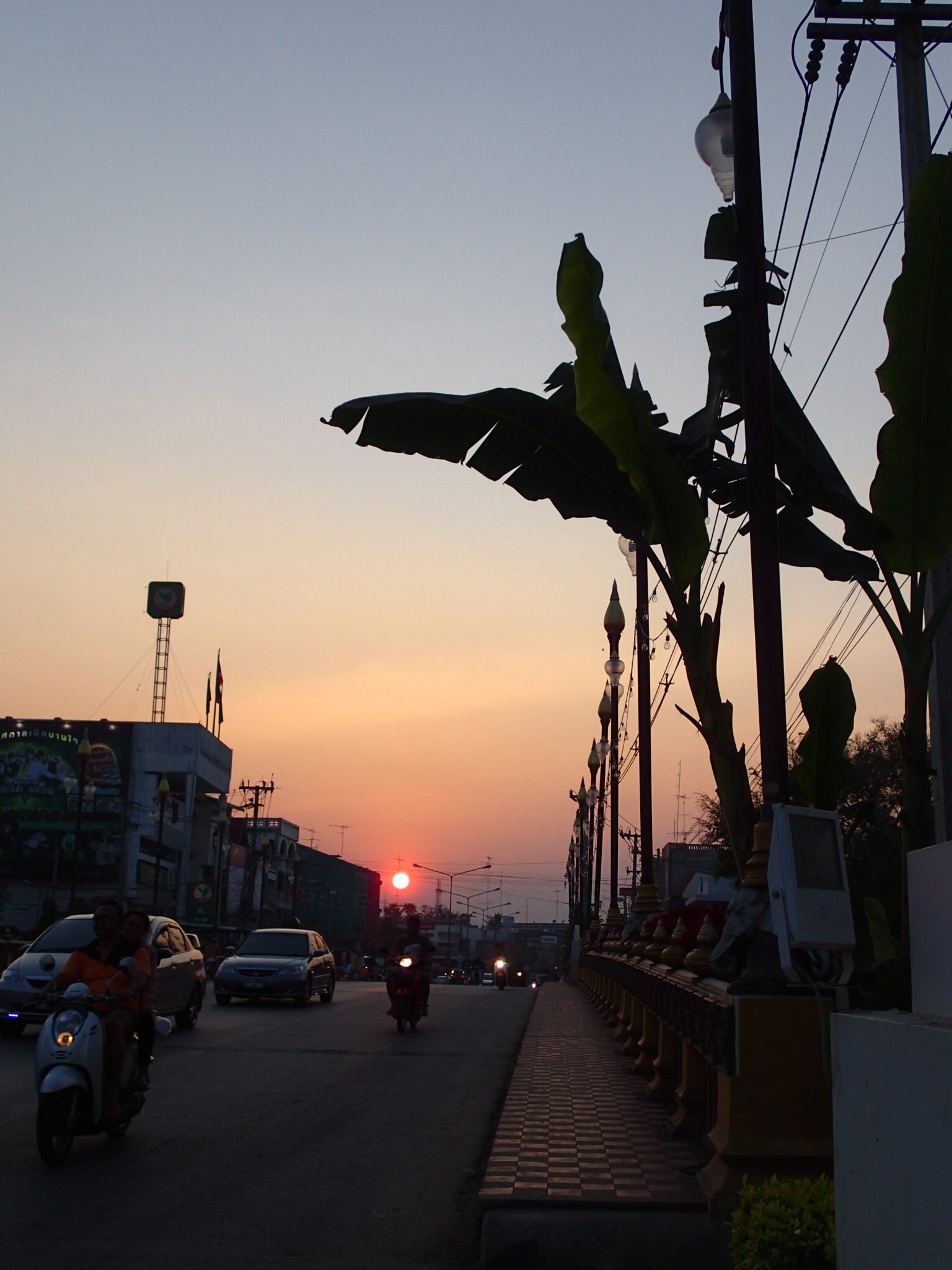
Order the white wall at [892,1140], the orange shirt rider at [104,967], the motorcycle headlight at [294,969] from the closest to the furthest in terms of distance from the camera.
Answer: the white wall at [892,1140] → the orange shirt rider at [104,967] → the motorcycle headlight at [294,969]

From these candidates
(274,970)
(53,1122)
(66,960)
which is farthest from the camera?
(274,970)

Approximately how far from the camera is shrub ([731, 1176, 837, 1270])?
3.95m

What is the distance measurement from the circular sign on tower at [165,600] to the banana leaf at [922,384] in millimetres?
82282

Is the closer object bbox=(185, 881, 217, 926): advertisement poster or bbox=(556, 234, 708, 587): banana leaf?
bbox=(556, 234, 708, 587): banana leaf

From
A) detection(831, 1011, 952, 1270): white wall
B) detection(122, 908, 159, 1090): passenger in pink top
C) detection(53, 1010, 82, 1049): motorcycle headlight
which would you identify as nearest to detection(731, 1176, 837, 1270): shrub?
detection(831, 1011, 952, 1270): white wall

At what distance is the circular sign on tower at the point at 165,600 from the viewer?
86000 millimetres

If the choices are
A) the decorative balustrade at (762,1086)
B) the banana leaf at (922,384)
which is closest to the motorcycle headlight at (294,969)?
the decorative balustrade at (762,1086)

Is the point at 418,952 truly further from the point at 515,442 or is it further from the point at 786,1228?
the point at 786,1228

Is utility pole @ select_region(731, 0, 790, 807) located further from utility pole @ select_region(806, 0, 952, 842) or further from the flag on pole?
the flag on pole

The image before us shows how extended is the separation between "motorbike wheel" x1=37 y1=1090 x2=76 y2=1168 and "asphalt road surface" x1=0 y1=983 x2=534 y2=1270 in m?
0.11

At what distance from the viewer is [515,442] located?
842cm

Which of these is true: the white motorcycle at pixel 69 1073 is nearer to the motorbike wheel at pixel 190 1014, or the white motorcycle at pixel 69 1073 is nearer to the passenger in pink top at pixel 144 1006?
the passenger in pink top at pixel 144 1006

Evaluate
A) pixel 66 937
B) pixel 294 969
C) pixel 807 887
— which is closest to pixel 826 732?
pixel 807 887

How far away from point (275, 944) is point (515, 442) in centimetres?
1763
